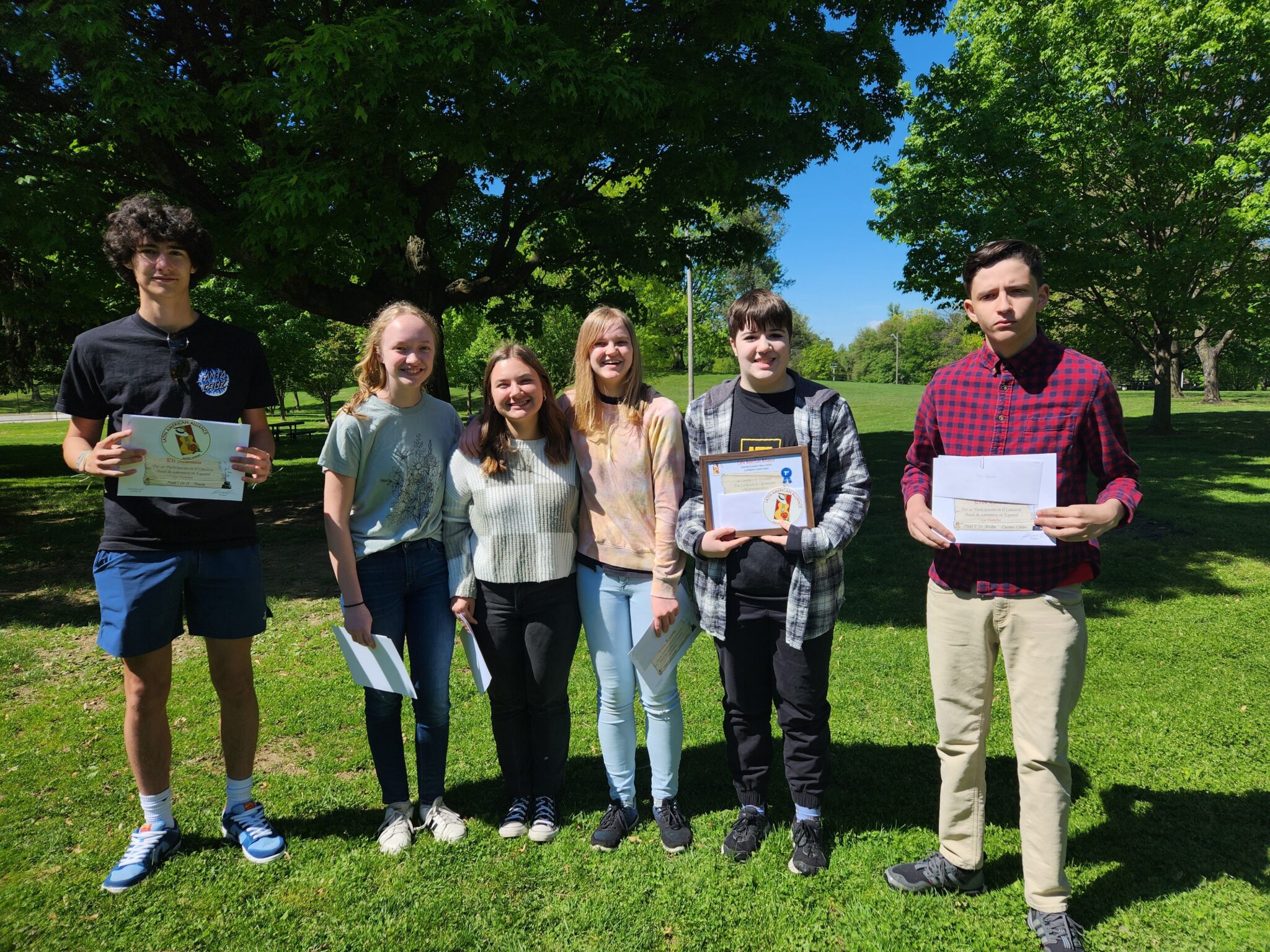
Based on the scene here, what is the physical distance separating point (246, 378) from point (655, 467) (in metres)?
1.91

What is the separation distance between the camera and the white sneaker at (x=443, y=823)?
135 inches

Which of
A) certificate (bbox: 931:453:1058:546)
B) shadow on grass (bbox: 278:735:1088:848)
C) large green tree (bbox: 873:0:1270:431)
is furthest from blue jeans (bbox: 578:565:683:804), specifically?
large green tree (bbox: 873:0:1270:431)

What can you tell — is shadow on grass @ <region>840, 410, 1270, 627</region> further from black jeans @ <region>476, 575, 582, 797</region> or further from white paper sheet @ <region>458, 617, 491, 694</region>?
white paper sheet @ <region>458, 617, 491, 694</region>

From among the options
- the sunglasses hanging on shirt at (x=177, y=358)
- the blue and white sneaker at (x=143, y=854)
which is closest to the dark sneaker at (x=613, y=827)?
the blue and white sneaker at (x=143, y=854)

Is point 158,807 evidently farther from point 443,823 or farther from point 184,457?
Result: point 184,457

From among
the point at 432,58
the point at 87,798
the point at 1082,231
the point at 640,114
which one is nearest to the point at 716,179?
the point at 640,114

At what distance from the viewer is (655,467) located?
3168 millimetres

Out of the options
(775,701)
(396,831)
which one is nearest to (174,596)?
(396,831)

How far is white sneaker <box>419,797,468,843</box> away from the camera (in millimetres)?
3432

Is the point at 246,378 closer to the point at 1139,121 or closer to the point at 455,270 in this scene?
the point at 455,270

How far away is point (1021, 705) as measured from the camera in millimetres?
2744

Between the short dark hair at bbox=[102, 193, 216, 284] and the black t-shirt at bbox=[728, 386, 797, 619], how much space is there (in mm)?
2474

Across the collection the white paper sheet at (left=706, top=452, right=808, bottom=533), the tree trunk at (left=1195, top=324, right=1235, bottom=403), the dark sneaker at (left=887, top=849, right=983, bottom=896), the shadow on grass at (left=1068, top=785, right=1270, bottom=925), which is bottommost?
the shadow on grass at (left=1068, top=785, right=1270, bottom=925)

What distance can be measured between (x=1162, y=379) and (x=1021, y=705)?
884 inches
